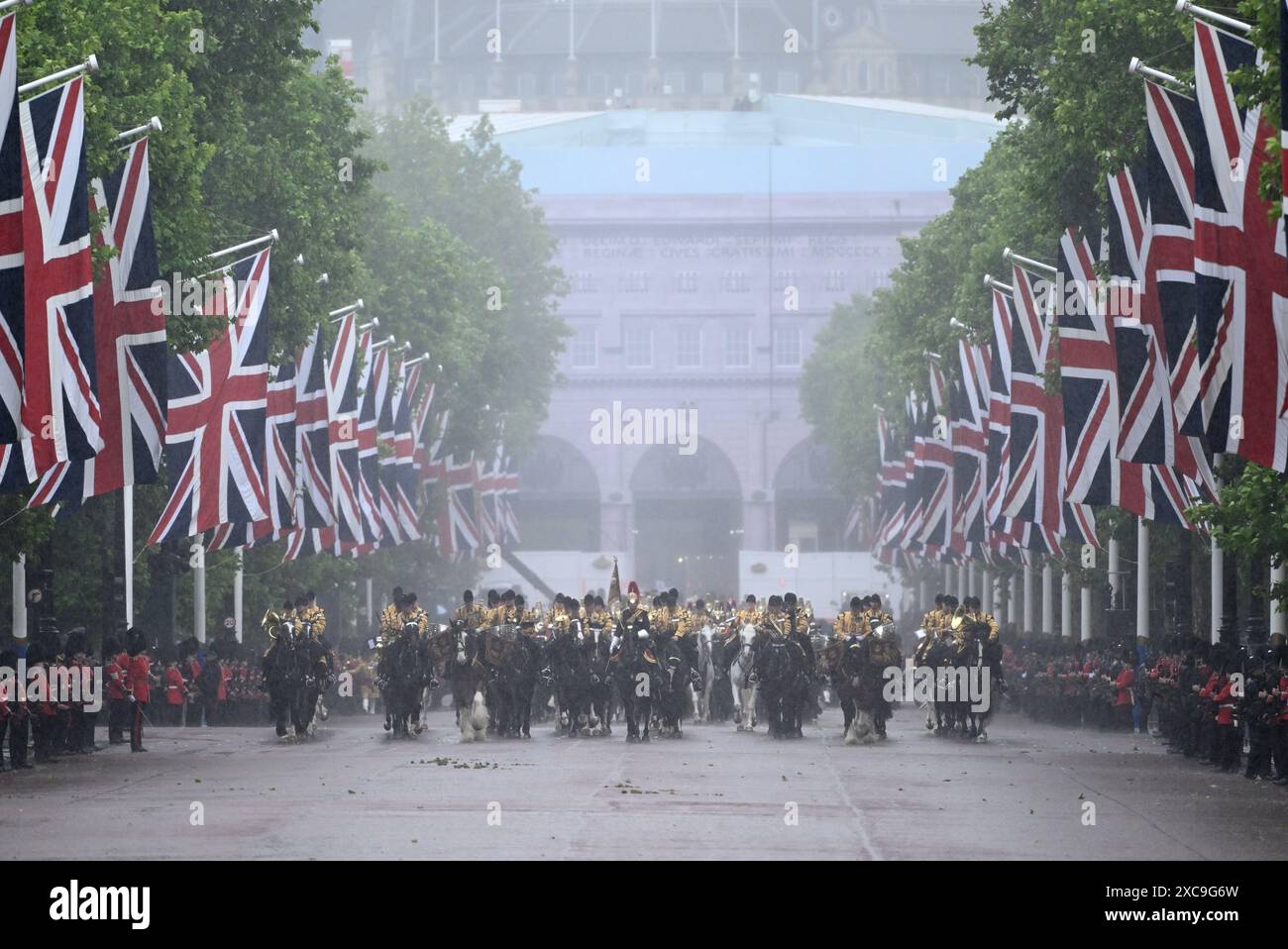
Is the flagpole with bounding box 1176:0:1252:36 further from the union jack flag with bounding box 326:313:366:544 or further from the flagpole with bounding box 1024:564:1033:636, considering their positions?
the flagpole with bounding box 1024:564:1033:636

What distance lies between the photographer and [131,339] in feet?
109

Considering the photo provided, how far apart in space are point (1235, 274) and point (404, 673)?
57.4ft

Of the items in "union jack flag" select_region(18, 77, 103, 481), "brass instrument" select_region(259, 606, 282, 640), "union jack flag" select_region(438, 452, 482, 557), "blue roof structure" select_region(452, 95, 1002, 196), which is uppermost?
"blue roof structure" select_region(452, 95, 1002, 196)

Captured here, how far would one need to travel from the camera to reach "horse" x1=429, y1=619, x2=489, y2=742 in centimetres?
3925

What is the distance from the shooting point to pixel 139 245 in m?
33.2

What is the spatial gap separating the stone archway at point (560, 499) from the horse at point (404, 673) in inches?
3851

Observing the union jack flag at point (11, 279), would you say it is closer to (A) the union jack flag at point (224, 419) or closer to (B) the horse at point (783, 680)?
(A) the union jack flag at point (224, 419)

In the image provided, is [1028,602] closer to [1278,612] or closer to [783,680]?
[783,680]

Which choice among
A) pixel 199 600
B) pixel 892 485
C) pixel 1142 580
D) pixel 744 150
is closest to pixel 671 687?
pixel 1142 580

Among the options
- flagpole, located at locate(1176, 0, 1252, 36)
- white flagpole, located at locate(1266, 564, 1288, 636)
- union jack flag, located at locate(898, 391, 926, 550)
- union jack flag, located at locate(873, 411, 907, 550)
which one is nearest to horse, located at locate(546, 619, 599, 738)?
white flagpole, located at locate(1266, 564, 1288, 636)

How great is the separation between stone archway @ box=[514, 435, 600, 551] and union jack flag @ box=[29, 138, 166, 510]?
105 meters

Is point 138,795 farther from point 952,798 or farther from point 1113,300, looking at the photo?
point 1113,300

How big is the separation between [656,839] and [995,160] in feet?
153

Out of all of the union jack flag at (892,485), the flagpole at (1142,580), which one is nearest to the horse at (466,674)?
the flagpole at (1142,580)
